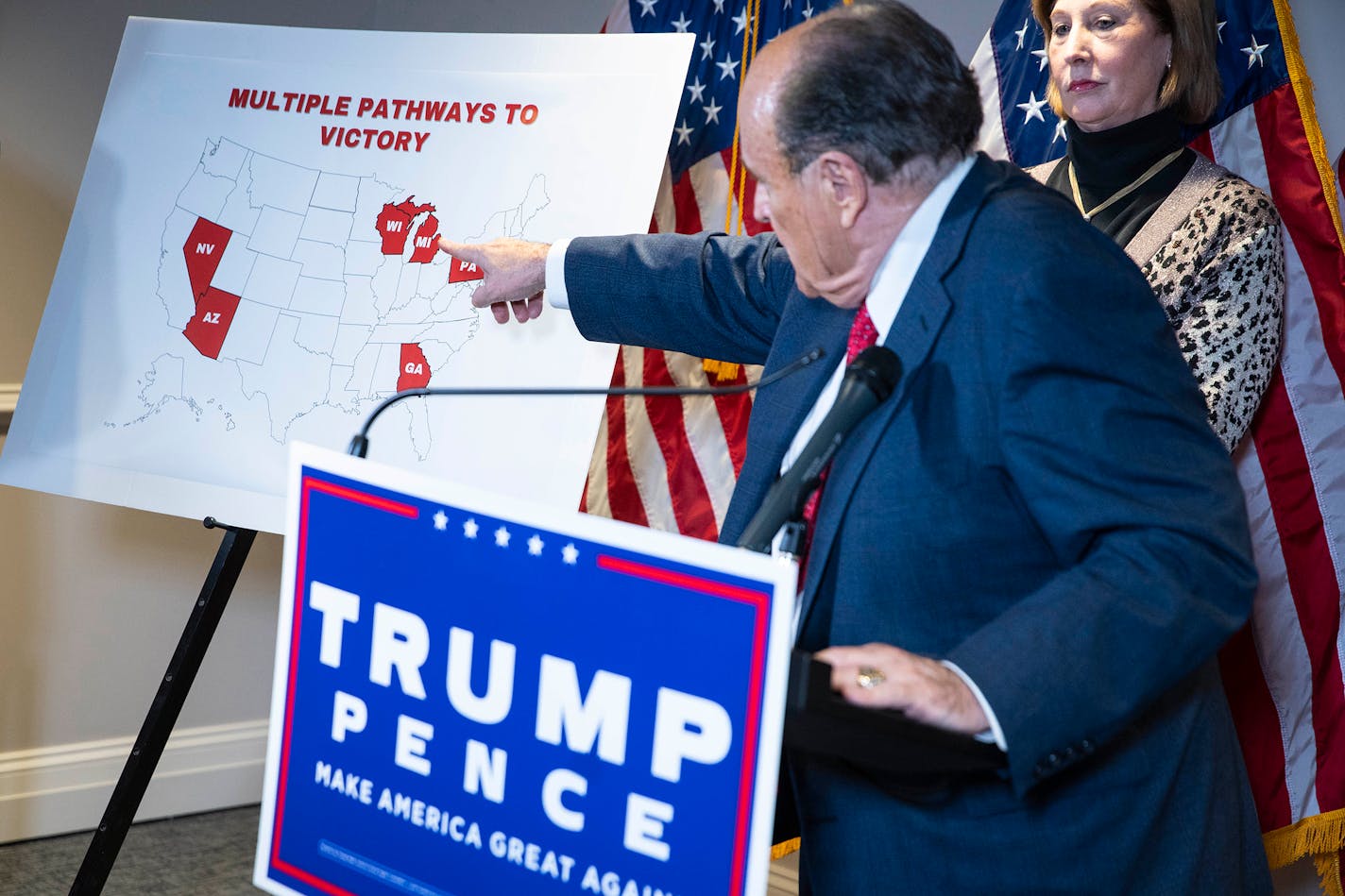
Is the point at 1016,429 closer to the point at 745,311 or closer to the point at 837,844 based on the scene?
the point at 837,844

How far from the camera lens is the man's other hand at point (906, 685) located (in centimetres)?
93

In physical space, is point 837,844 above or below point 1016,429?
below

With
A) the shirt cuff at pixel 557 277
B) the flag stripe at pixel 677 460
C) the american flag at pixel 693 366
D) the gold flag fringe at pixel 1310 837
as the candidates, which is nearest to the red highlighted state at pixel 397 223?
the shirt cuff at pixel 557 277

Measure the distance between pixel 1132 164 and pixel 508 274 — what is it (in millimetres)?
978

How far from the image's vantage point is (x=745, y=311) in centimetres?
173

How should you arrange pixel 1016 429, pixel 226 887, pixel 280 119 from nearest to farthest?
pixel 1016 429 < pixel 280 119 < pixel 226 887

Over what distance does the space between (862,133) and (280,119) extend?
1532mm

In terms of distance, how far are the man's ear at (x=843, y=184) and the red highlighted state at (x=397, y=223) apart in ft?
3.88

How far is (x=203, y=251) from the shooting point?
2359mm

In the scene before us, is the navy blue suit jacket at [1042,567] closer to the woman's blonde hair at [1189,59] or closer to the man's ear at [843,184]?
the man's ear at [843,184]

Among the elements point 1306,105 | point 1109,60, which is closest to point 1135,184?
A: point 1109,60

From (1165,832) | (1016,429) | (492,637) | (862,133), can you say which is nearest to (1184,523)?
(1016,429)

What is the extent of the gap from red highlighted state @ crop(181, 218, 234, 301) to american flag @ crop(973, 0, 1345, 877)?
1717 millimetres

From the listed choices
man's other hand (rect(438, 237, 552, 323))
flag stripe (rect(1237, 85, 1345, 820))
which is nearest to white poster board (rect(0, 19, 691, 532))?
man's other hand (rect(438, 237, 552, 323))
